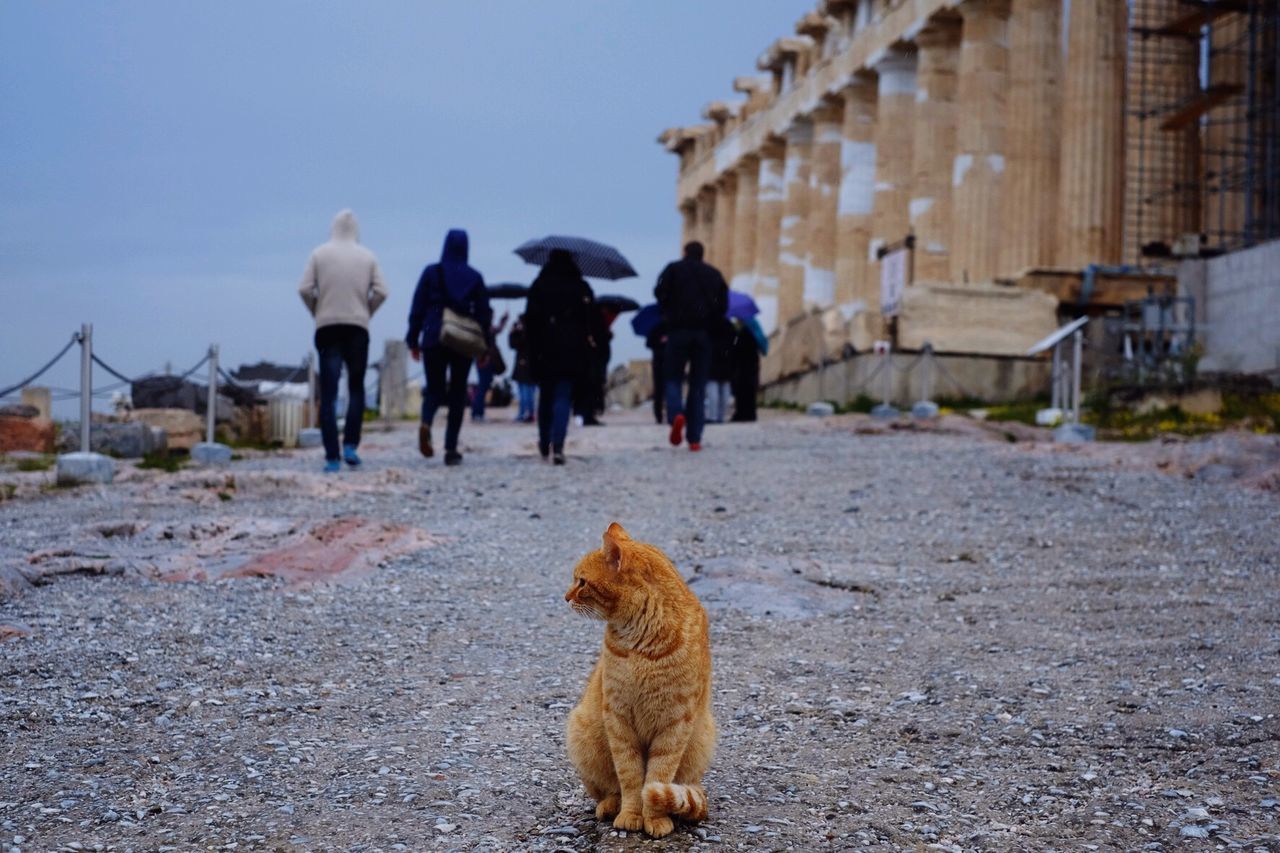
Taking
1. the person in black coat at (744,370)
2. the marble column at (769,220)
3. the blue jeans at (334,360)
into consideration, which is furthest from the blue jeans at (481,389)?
the marble column at (769,220)

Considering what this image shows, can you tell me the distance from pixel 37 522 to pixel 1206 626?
7074 mm

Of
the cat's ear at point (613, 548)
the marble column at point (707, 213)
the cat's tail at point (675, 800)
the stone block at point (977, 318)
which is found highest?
the marble column at point (707, 213)

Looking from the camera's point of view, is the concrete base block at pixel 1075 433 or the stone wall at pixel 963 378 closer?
the concrete base block at pixel 1075 433

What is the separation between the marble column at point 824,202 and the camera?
4138 cm

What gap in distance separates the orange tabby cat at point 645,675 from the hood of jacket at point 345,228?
9445 millimetres

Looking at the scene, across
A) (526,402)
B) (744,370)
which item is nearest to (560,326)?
(744,370)

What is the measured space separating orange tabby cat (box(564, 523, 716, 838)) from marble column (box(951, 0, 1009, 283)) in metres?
26.8

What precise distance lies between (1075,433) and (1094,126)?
12.1m

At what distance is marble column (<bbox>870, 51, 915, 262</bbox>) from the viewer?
35.0 metres

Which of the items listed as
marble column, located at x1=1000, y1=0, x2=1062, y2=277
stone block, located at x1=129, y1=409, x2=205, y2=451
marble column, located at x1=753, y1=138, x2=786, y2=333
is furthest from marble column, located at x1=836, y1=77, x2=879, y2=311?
stone block, located at x1=129, y1=409, x2=205, y2=451

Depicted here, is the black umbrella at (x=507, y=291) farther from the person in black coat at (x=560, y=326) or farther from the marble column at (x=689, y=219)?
the marble column at (x=689, y=219)

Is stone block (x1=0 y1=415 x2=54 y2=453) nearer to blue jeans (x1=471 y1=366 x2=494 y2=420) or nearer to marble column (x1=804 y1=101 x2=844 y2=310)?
blue jeans (x1=471 y1=366 x2=494 y2=420)

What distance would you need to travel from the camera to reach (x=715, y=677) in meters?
6.07

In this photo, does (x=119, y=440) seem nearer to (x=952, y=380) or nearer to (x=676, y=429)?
(x=676, y=429)
